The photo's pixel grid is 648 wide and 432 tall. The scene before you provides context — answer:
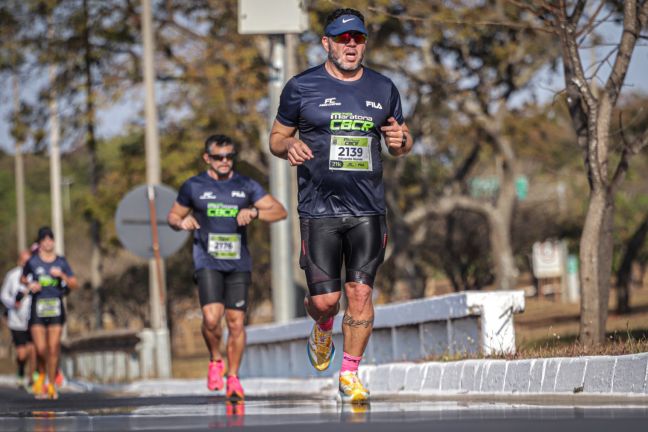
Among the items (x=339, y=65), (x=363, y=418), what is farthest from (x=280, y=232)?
(x=363, y=418)

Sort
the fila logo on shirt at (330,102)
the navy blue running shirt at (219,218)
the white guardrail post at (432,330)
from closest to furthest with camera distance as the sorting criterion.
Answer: the fila logo on shirt at (330,102) < the white guardrail post at (432,330) < the navy blue running shirt at (219,218)

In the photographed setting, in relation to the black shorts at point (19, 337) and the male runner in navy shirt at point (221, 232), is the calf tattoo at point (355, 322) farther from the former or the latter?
the black shorts at point (19, 337)

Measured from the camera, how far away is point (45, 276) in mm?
16453

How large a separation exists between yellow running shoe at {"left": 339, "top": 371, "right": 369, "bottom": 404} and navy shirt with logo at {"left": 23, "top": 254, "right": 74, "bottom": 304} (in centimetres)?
826

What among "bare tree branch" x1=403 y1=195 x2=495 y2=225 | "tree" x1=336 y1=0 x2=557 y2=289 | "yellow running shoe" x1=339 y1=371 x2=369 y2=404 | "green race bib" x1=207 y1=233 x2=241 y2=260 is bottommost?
"yellow running shoe" x1=339 y1=371 x2=369 y2=404

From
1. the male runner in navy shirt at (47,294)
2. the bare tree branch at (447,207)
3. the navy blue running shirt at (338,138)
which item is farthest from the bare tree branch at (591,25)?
the bare tree branch at (447,207)

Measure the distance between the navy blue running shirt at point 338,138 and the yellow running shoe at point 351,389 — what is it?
38.8 inches

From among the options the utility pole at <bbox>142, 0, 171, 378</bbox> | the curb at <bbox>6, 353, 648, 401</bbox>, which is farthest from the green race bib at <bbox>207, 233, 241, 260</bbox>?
the utility pole at <bbox>142, 0, 171, 378</bbox>

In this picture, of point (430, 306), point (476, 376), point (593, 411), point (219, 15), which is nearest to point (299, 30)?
point (430, 306)

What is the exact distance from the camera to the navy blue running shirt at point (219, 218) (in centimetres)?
1238

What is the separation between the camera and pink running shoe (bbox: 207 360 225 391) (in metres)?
12.5

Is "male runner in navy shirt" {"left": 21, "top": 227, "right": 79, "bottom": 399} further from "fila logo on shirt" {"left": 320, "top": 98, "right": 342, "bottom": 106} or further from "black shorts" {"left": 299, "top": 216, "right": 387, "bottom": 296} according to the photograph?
"fila logo on shirt" {"left": 320, "top": 98, "right": 342, "bottom": 106}

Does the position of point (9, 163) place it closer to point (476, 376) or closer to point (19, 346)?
point (19, 346)

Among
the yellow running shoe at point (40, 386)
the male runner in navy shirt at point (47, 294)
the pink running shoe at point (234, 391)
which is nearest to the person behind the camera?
the pink running shoe at point (234, 391)
